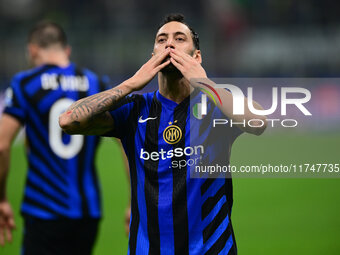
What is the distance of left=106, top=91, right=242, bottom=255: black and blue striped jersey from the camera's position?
113 inches

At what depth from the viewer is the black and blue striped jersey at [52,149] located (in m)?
4.31

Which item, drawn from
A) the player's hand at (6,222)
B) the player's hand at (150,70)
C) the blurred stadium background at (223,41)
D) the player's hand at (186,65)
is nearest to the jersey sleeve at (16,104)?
the player's hand at (6,222)

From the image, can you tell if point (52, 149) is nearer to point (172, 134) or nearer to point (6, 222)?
point (6, 222)

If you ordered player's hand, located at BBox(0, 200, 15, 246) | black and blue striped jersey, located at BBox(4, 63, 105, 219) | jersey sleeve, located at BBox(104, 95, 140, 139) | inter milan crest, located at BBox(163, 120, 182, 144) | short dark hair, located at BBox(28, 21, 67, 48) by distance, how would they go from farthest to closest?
short dark hair, located at BBox(28, 21, 67, 48), black and blue striped jersey, located at BBox(4, 63, 105, 219), player's hand, located at BBox(0, 200, 15, 246), jersey sleeve, located at BBox(104, 95, 140, 139), inter milan crest, located at BBox(163, 120, 182, 144)

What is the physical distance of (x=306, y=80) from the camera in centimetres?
2105

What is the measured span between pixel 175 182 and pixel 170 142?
0.76ft

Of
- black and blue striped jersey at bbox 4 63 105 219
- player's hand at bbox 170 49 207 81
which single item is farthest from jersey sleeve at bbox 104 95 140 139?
black and blue striped jersey at bbox 4 63 105 219

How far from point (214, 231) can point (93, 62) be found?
1760 cm

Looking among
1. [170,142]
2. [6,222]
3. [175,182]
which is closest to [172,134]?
[170,142]

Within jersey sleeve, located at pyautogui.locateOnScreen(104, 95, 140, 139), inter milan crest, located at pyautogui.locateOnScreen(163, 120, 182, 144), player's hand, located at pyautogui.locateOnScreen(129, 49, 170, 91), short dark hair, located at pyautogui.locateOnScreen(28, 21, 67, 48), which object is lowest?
inter milan crest, located at pyautogui.locateOnScreen(163, 120, 182, 144)

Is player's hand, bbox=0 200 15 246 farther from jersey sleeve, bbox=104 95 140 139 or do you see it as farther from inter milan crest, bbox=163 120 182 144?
inter milan crest, bbox=163 120 182 144

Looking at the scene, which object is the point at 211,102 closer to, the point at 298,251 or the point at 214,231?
the point at 214,231

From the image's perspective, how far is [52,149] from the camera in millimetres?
4387

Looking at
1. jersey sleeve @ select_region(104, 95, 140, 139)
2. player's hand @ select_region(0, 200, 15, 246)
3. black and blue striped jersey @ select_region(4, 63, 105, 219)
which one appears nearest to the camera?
jersey sleeve @ select_region(104, 95, 140, 139)
